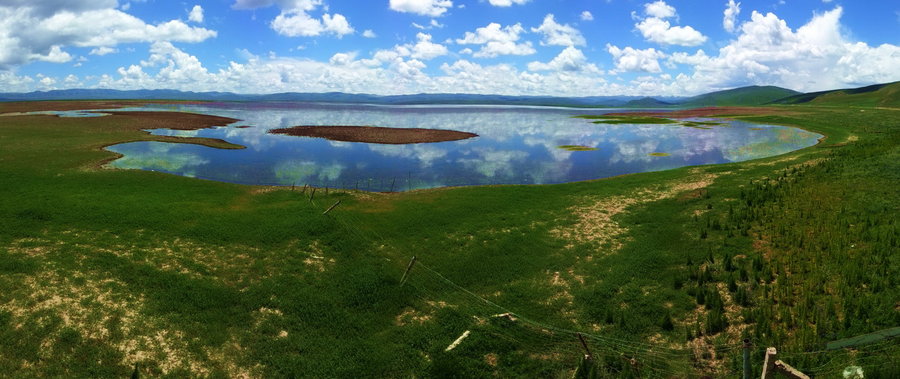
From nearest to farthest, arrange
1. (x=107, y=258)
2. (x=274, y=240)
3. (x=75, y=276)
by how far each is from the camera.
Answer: (x=75, y=276) → (x=107, y=258) → (x=274, y=240)

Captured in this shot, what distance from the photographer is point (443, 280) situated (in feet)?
80.6

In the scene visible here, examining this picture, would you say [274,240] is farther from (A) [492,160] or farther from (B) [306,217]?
(A) [492,160]

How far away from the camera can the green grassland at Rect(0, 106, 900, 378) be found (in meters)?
17.4

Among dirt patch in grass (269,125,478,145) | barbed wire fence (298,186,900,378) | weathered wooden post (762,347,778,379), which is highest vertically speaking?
dirt patch in grass (269,125,478,145)

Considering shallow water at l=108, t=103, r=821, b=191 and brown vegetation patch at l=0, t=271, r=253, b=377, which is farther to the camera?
shallow water at l=108, t=103, r=821, b=191

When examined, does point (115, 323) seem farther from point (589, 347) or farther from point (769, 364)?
point (769, 364)

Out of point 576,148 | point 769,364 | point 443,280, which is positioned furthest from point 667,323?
point 576,148

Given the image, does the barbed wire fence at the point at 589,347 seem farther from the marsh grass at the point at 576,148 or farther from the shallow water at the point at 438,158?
the marsh grass at the point at 576,148

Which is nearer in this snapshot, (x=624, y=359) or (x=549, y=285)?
(x=624, y=359)

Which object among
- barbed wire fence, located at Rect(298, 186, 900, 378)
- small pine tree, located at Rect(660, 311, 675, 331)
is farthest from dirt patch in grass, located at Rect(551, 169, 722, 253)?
barbed wire fence, located at Rect(298, 186, 900, 378)

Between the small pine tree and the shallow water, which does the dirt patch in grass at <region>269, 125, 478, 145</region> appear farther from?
the small pine tree

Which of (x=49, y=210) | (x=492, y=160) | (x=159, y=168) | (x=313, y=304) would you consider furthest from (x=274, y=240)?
(x=492, y=160)

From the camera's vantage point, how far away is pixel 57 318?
18234mm

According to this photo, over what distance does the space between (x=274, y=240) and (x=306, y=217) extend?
386 cm
